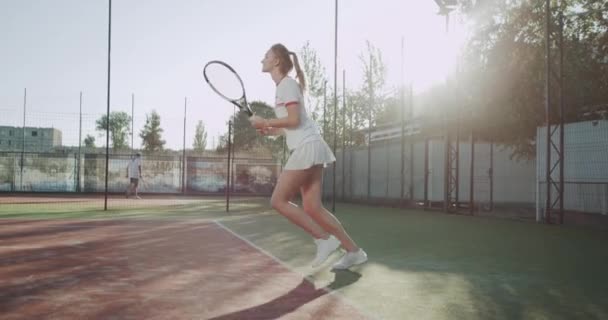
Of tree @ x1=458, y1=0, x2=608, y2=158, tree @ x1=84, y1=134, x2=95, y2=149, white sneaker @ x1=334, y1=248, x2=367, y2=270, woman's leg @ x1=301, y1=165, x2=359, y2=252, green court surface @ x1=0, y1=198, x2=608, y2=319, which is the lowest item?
green court surface @ x1=0, y1=198, x2=608, y2=319

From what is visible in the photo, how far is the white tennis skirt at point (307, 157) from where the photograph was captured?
4496mm

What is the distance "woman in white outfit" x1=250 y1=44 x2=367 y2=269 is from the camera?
14.8 feet

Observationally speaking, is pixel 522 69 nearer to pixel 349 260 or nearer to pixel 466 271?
pixel 466 271

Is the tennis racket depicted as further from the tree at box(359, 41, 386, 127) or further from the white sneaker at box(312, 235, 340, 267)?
the tree at box(359, 41, 386, 127)

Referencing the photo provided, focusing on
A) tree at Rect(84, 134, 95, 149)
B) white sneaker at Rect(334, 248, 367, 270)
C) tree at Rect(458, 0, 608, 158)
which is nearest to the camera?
white sneaker at Rect(334, 248, 367, 270)

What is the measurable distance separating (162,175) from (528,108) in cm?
1770

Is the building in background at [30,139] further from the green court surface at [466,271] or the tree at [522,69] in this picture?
the green court surface at [466,271]

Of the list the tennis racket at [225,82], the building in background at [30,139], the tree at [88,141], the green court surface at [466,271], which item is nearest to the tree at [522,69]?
the green court surface at [466,271]

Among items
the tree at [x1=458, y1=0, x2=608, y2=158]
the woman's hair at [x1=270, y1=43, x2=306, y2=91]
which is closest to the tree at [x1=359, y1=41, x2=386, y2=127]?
the tree at [x1=458, y1=0, x2=608, y2=158]

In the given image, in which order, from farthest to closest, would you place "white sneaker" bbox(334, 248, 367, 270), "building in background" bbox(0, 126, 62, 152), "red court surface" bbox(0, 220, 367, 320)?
"building in background" bbox(0, 126, 62, 152)
"white sneaker" bbox(334, 248, 367, 270)
"red court surface" bbox(0, 220, 367, 320)

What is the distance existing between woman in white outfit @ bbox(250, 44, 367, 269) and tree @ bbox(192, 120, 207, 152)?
22261 millimetres

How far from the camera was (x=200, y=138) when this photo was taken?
30.8 m

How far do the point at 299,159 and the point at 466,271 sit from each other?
191 centimetres

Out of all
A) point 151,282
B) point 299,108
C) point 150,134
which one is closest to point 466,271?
point 299,108
